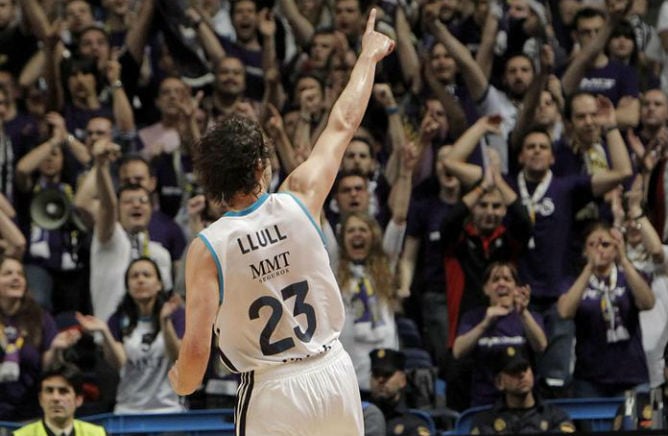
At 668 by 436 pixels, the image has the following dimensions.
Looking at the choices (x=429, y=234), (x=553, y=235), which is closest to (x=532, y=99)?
(x=553, y=235)

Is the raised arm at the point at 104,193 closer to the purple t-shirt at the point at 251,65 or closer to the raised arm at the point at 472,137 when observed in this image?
the purple t-shirt at the point at 251,65

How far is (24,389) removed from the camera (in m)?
9.65

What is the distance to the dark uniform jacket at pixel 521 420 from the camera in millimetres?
9156

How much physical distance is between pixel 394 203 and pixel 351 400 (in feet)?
18.9

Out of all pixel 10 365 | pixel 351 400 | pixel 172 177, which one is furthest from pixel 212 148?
pixel 172 177

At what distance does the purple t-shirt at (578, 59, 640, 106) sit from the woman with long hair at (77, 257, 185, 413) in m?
4.44

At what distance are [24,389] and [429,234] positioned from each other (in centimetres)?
327

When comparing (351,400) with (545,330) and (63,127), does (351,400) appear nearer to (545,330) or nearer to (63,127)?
(545,330)

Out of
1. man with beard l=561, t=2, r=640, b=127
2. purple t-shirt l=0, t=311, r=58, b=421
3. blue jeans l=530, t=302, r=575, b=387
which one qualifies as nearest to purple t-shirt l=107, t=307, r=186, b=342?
purple t-shirt l=0, t=311, r=58, b=421

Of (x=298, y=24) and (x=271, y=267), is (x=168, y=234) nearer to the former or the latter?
(x=298, y=24)

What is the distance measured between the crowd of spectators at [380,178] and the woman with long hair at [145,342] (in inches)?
0.6

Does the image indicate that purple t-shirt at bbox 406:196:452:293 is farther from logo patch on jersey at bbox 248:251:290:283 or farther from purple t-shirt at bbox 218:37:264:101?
logo patch on jersey at bbox 248:251:290:283

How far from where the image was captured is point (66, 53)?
484 inches

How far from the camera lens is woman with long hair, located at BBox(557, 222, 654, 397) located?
33.2 ft
